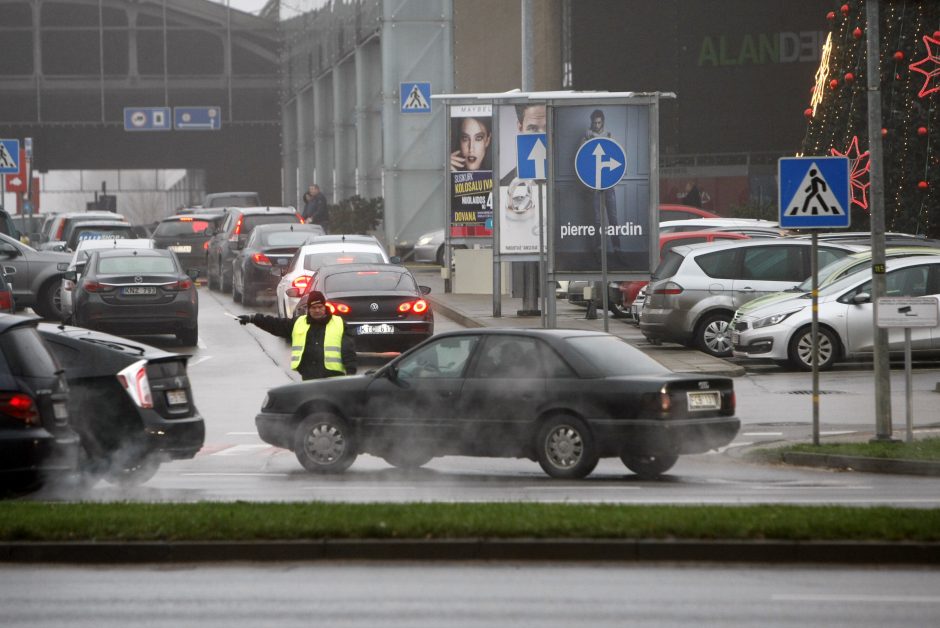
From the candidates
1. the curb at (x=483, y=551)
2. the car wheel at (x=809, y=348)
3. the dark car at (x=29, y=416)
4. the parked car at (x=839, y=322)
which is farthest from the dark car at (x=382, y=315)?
the curb at (x=483, y=551)

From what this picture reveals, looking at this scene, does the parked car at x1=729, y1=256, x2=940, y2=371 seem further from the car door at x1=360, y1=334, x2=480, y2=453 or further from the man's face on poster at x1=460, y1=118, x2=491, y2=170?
the man's face on poster at x1=460, y1=118, x2=491, y2=170

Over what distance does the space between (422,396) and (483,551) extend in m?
4.64

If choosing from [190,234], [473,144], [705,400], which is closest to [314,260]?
[473,144]

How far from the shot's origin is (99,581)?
9.85 meters

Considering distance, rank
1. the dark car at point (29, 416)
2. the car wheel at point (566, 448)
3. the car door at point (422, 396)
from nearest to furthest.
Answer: the dark car at point (29, 416)
the car wheel at point (566, 448)
the car door at point (422, 396)

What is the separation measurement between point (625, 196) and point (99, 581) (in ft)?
55.6

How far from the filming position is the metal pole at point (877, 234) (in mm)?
16031

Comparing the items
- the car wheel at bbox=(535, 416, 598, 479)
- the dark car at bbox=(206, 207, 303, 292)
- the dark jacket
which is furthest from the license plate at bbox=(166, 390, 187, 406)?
the dark car at bbox=(206, 207, 303, 292)

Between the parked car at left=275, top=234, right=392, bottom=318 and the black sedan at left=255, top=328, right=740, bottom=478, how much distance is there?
1232 centimetres

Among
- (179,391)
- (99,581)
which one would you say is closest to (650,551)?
(99,581)

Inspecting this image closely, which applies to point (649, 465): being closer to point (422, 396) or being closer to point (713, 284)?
point (422, 396)

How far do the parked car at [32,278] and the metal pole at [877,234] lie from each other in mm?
19213

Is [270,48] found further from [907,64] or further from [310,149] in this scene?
[907,64]

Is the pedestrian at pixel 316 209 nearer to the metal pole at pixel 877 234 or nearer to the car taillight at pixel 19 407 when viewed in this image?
the metal pole at pixel 877 234
